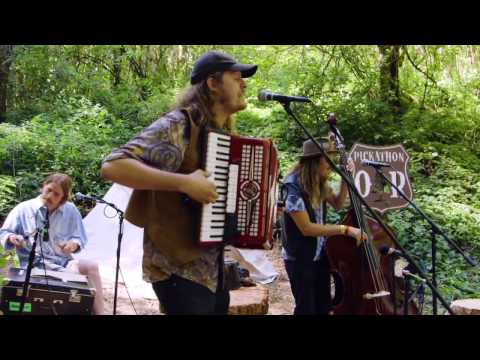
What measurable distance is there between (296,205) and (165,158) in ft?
3.94

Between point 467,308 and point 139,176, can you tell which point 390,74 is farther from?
point 139,176

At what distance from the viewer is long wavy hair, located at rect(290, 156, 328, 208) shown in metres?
2.65

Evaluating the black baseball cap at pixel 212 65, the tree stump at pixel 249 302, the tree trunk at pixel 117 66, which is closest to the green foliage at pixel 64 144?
the tree trunk at pixel 117 66

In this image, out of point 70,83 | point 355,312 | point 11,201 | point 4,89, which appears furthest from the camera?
point 70,83

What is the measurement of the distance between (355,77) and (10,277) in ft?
15.1

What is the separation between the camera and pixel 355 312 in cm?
256

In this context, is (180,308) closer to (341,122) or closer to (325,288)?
(325,288)

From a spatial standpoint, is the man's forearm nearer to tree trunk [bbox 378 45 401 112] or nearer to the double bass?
the double bass

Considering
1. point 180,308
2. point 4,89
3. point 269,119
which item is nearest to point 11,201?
point 4,89

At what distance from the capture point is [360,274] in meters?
2.58

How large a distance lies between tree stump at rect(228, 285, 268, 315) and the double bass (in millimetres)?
589

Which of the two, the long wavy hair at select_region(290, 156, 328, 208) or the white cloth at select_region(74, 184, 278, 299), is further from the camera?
the white cloth at select_region(74, 184, 278, 299)

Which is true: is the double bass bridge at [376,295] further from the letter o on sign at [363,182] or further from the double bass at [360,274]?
the letter o on sign at [363,182]

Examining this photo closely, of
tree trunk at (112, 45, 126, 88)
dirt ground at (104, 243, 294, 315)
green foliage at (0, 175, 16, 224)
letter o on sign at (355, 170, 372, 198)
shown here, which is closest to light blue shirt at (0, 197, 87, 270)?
dirt ground at (104, 243, 294, 315)
